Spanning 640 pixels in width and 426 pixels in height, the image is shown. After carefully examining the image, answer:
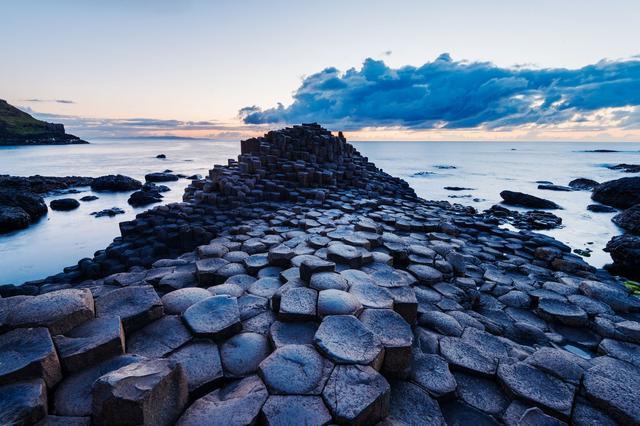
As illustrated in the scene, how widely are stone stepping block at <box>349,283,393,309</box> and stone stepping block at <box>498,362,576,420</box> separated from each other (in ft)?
3.25

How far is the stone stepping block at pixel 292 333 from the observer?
7.53 ft

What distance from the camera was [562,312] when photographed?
3.41 meters

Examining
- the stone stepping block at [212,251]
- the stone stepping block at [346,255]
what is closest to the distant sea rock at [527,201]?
the stone stepping block at [346,255]

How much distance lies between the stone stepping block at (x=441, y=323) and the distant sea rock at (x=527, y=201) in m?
14.8

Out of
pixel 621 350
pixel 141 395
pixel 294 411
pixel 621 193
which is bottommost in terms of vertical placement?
pixel 621 193

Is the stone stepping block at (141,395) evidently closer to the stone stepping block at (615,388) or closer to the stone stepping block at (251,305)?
the stone stepping block at (251,305)

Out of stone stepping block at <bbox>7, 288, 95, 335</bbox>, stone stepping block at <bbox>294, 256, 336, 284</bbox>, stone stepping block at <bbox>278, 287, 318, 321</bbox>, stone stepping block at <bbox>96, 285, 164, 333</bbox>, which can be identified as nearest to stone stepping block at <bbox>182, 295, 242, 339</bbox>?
stone stepping block at <bbox>96, 285, 164, 333</bbox>

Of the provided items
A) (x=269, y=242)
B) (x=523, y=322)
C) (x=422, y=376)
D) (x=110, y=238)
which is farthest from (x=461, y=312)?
(x=110, y=238)

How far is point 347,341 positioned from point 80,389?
170 centimetres

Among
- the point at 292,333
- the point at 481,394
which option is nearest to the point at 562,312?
the point at 481,394

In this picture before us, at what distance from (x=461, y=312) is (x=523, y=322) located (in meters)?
0.75

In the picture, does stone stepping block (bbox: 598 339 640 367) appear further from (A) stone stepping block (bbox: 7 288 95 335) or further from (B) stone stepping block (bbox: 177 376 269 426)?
(A) stone stepping block (bbox: 7 288 95 335)

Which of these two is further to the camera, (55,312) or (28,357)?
(55,312)

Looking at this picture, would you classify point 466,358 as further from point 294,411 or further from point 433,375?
point 294,411
